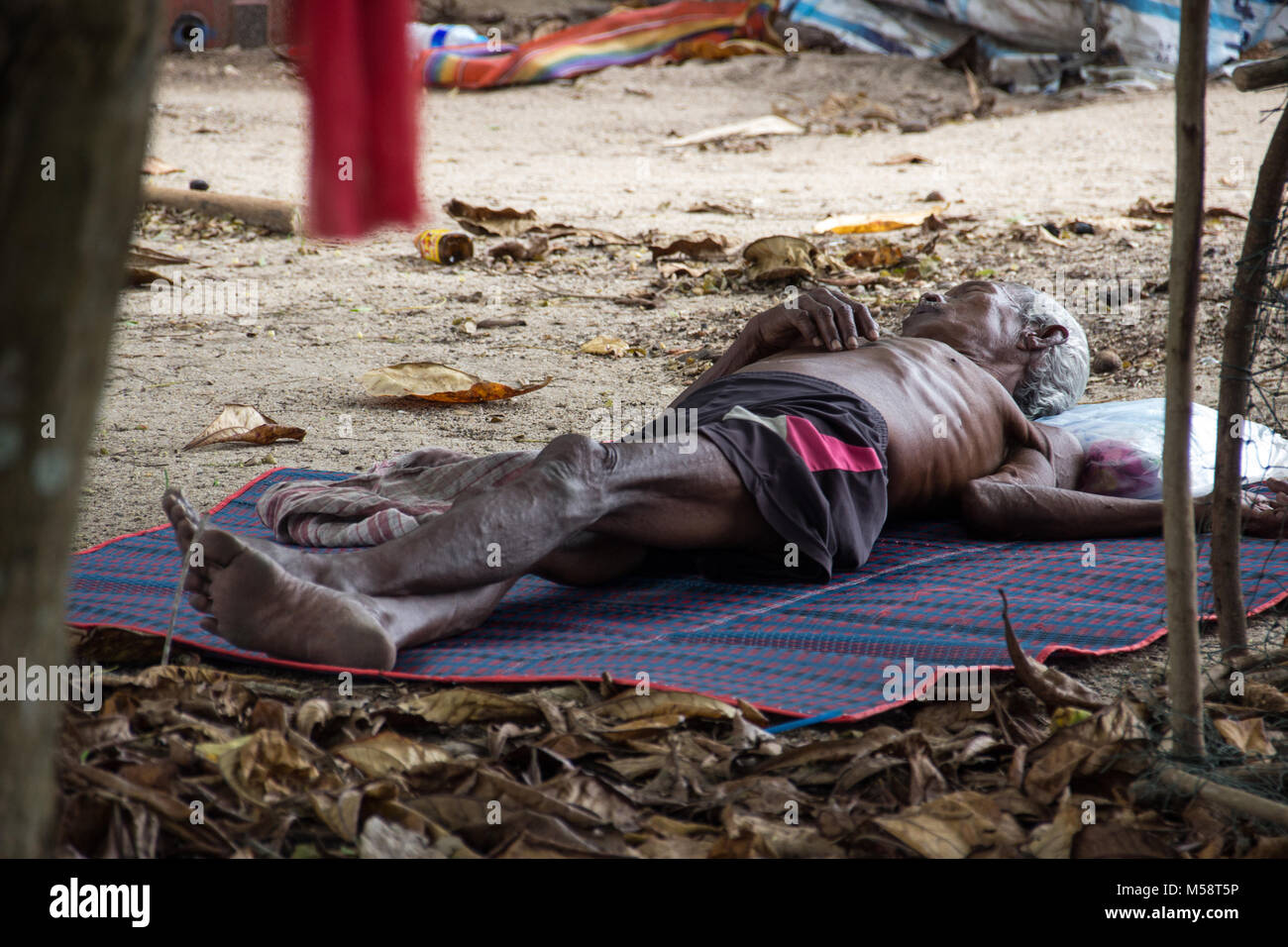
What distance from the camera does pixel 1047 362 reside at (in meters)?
3.82

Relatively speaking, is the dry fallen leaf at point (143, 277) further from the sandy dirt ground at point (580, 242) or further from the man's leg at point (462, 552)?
the man's leg at point (462, 552)

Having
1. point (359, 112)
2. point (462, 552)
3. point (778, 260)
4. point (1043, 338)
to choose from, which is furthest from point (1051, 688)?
point (778, 260)

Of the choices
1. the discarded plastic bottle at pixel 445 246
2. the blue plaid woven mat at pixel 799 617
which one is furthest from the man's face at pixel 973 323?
the discarded plastic bottle at pixel 445 246

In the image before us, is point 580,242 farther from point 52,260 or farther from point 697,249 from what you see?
point 52,260

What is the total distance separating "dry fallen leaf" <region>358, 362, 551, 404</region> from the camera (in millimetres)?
4434

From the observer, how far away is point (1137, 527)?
10.4ft

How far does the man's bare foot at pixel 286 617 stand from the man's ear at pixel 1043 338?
7.65 feet

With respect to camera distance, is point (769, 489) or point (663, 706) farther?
point (769, 489)

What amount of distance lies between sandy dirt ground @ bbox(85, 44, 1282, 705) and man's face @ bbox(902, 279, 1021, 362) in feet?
3.56

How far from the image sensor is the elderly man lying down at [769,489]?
225 centimetres

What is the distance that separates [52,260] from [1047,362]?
11.0 ft

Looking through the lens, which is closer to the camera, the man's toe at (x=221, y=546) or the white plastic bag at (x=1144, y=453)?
the man's toe at (x=221, y=546)
